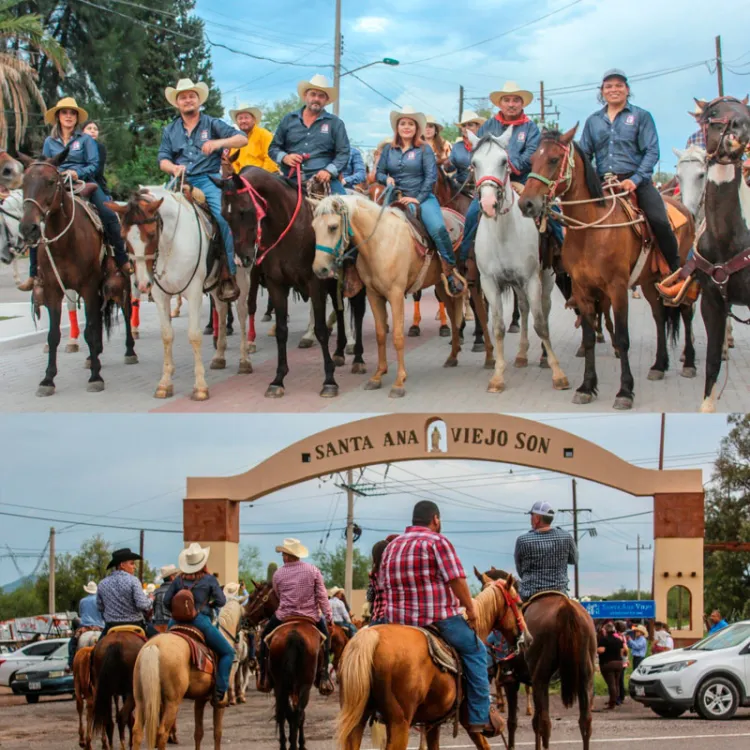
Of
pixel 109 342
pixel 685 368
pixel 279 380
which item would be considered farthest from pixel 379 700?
pixel 109 342

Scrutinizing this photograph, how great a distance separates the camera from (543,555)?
9.52m

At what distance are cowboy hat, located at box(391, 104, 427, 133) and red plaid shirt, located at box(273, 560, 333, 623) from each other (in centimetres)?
641

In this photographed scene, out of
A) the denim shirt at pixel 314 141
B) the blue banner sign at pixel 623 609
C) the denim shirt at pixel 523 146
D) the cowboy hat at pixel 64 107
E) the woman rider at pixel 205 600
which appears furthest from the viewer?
the blue banner sign at pixel 623 609

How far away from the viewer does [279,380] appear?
13469 millimetres

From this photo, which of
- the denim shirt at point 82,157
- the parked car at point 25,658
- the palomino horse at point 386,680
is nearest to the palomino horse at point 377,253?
the denim shirt at point 82,157

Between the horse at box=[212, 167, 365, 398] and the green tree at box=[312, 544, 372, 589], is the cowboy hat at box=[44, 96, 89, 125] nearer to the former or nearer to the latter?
the horse at box=[212, 167, 365, 398]

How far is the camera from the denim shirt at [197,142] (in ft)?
47.9

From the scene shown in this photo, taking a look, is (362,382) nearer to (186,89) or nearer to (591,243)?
(591,243)

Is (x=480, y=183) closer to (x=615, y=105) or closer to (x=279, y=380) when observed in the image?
(x=615, y=105)

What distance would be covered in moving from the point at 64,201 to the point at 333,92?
3.64m

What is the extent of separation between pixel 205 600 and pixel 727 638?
25.9 ft

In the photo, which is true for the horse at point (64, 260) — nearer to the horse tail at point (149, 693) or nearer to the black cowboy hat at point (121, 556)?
the black cowboy hat at point (121, 556)

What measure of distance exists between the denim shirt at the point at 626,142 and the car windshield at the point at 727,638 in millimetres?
5929

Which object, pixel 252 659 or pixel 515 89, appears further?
pixel 252 659
